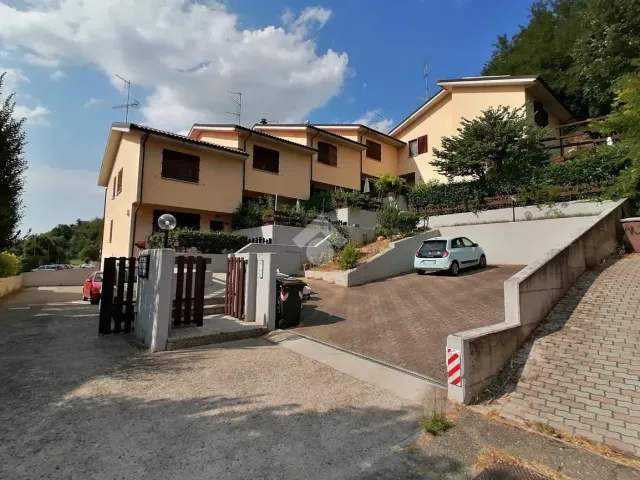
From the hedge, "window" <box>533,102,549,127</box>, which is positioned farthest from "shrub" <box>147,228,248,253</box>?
"window" <box>533,102,549,127</box>

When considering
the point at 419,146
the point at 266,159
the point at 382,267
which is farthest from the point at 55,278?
the point at 419,146

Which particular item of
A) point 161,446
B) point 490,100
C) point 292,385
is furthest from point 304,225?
point 490,100

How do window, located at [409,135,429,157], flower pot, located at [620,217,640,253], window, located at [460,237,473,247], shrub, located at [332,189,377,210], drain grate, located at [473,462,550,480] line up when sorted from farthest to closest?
window, located at [409,135,429,157] → shrub, located at [332,189,377,210] → window, located at [460,237,473,247] → flower pot, located at [620,217,640,253] → drain grate, located at [473,462,550,480]

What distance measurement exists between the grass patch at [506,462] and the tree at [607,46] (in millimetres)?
22673

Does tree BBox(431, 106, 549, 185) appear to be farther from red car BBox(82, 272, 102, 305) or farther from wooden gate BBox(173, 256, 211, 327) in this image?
red car BBox(82, 272, 102, 305)

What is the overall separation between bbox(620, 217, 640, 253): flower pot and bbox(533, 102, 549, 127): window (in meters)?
15.0

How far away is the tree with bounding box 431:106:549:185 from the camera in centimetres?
1666

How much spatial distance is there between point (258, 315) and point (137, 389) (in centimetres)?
372

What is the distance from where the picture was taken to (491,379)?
186 inches

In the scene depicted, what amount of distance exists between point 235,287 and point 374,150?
21.4 m

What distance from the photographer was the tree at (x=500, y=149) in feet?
54.6

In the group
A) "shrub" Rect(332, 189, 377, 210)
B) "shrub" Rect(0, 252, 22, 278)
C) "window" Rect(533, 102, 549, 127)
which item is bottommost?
"shrub" Rect(0, 252, 22, 278)

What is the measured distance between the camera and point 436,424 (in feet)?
12.0

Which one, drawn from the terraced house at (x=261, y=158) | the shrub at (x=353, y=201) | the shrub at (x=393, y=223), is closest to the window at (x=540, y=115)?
the terraced house at (x=261, y=158)
